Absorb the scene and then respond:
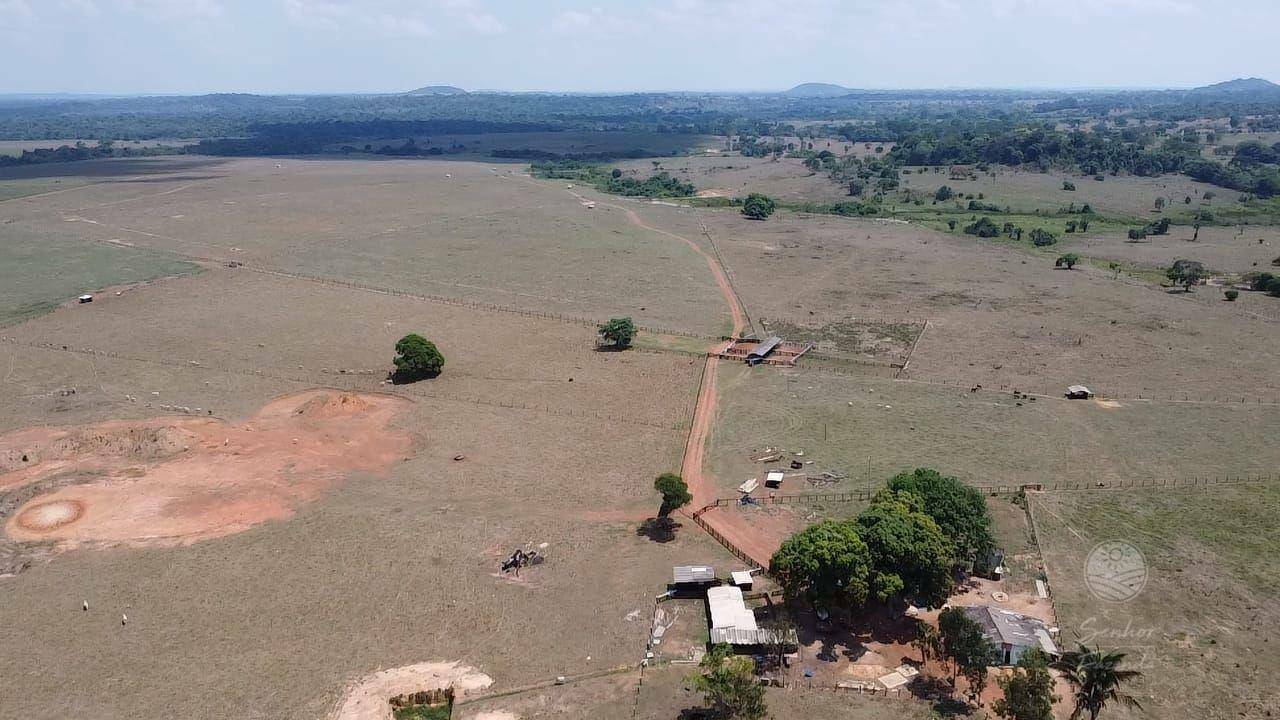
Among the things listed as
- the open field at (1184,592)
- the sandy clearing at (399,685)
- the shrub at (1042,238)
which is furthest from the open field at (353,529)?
the shrub at (1042,238)

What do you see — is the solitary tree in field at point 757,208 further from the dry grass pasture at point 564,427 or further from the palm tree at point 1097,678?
the palm tree at point 1097,678

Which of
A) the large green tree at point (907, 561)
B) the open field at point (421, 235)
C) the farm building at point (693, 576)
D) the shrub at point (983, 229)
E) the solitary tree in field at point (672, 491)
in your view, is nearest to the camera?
the large green tree at point (907, 561)

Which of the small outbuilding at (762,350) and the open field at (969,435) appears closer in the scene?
the open field at (969,435)

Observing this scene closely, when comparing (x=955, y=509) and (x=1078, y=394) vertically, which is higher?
(x=955, y=509)

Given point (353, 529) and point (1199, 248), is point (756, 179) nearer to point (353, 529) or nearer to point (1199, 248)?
point (1199, 248)

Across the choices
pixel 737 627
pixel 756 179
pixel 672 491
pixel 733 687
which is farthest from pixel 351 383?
pixel 756 179

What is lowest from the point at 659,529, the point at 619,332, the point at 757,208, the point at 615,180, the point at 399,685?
the point at 399,685

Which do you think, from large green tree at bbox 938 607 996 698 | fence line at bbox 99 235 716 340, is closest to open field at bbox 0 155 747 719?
fence line at bbox 99 235 716 340
